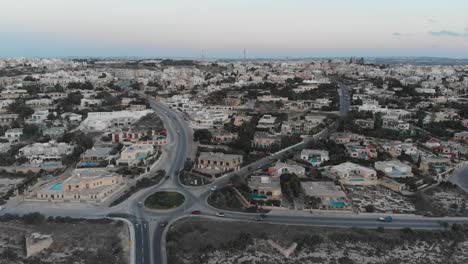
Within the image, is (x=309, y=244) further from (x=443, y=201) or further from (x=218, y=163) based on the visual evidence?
(x=218, y=163)

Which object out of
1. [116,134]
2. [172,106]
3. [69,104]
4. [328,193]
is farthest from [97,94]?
[328,193]

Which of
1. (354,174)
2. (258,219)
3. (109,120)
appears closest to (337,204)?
(258,219)

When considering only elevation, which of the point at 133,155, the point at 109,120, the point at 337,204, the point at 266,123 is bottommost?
the point at 337,204

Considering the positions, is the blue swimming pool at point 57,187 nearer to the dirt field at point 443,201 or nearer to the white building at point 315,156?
the white building at point 315,156

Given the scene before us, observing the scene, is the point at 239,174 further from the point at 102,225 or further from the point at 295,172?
the point at 102,225

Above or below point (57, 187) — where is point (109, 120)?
above

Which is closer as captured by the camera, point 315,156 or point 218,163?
point 218,163

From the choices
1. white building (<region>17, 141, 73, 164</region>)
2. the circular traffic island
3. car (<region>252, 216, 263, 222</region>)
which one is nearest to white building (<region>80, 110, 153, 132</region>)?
white building (<region>17, 141, 73, 164</region>)
